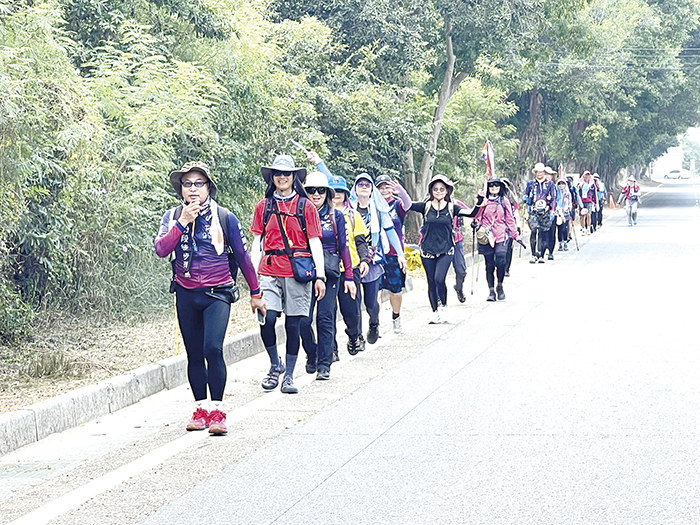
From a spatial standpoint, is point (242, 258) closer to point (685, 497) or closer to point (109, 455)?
point (109, 455)

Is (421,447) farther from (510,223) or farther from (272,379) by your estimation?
(510,223)

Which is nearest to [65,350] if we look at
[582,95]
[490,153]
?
[490,153]

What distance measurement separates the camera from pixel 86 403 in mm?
8297

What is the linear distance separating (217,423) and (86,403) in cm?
123

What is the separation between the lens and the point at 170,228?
7.55 m

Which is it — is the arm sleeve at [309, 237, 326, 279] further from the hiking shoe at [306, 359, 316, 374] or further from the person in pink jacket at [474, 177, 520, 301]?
the person in pink jacket at [474, 177, 520, 301]

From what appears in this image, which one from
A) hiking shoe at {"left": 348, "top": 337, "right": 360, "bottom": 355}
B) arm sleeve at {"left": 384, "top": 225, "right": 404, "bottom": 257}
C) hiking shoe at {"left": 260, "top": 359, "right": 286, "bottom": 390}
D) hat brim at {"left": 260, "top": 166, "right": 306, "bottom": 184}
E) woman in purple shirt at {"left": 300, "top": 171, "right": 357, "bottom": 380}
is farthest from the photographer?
arm sleeve at {"left": 384, "top": 225, "right": 404, "bottom": 257}

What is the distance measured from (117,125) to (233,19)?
3613 mm

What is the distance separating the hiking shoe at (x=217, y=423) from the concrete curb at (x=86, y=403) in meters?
1.11

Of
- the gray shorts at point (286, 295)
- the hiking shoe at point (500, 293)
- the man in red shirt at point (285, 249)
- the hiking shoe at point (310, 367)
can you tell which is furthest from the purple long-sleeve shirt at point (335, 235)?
the hiking shoe at point (500, 293)

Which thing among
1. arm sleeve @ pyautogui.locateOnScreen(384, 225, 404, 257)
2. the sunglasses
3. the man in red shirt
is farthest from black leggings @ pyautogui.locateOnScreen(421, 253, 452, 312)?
the sunglasses

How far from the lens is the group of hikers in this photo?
764 centimetres

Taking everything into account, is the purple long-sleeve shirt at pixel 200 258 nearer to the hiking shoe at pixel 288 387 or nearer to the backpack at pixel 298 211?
the backpack at pixel 298 211

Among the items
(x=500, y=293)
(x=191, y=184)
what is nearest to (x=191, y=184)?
(x=191, y=184)
